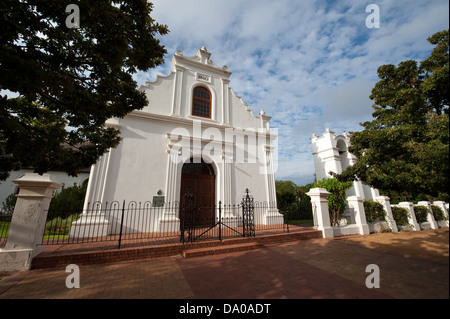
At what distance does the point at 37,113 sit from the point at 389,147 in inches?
419

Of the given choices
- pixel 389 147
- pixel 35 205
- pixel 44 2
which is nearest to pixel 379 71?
pixel 389 147

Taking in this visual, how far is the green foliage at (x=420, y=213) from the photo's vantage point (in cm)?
1083

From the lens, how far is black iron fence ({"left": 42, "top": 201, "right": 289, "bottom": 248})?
7035mm

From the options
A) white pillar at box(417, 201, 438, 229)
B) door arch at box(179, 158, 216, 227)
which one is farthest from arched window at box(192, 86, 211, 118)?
white pillar at box(417, 201, 438, 229)

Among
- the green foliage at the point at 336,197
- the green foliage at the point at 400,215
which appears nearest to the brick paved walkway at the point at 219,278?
the green foliage at the point at 336,197

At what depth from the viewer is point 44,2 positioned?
125 inches

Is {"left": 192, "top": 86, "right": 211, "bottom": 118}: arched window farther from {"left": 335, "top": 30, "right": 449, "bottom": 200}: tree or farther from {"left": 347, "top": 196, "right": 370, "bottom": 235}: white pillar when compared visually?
{"left": 347, "top": 196, "right": 370, "bottom": 235}: white pillar

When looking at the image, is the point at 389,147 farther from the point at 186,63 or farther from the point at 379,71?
the point at 186,63

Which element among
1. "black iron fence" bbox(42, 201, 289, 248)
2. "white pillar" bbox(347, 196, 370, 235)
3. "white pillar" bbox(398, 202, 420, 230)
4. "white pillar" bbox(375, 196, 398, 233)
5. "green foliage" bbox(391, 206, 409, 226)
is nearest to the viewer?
"black iron fence" bbox(42, 201, 289, 248)

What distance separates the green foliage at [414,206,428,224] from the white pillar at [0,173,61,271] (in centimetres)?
1671

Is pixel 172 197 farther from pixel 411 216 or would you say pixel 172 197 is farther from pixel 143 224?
pixel 411 216

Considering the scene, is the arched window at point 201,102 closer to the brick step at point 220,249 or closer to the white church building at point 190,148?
the white church building at point 190,148

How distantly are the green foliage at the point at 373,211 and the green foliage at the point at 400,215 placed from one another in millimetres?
940

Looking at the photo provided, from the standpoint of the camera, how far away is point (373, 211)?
9461mm
